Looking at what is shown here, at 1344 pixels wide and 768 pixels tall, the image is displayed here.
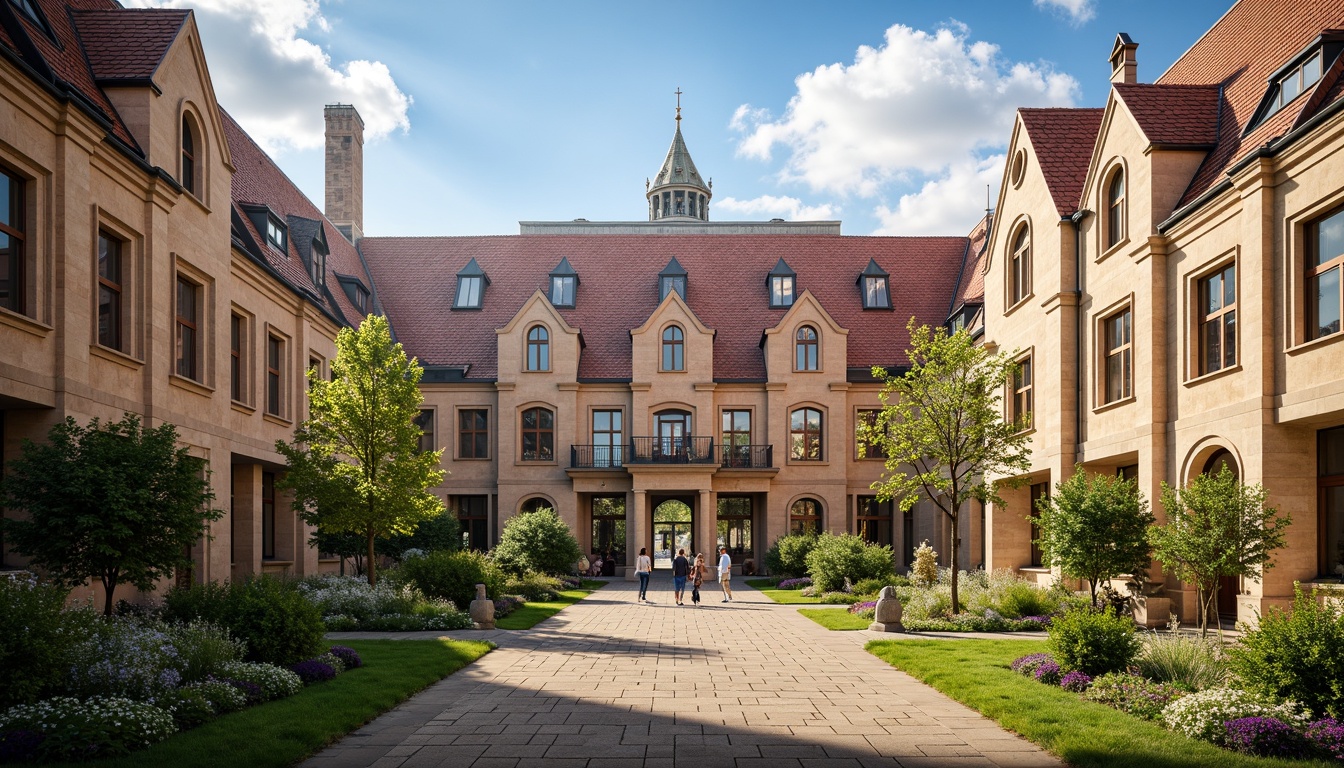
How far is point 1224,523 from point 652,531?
3137 centimetres

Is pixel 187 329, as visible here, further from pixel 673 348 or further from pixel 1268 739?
pixel 673 348

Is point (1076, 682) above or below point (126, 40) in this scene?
below

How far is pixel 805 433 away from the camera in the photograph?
143 ft

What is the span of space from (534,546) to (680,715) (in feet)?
72.6

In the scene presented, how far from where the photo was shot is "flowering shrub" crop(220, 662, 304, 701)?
39.2 feet

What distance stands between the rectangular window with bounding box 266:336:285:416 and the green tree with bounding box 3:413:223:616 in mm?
14545

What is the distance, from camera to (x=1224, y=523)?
16078 mm

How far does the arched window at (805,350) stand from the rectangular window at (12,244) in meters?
31.4

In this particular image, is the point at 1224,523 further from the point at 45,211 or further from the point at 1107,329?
the point at 45,211

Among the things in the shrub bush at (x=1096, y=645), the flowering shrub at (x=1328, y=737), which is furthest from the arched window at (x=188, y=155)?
the flowering shrub at (x=1328, y=737)

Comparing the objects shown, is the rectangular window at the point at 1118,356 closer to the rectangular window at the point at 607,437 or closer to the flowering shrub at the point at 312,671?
the flowering shrub at the point at 312,671

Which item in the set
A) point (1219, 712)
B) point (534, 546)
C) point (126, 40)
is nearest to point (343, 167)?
point (534, 546)

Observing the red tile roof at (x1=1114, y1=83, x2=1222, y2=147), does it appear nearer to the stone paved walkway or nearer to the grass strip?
the grass strip

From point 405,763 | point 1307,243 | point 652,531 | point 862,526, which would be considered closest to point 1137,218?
point 1307,243
